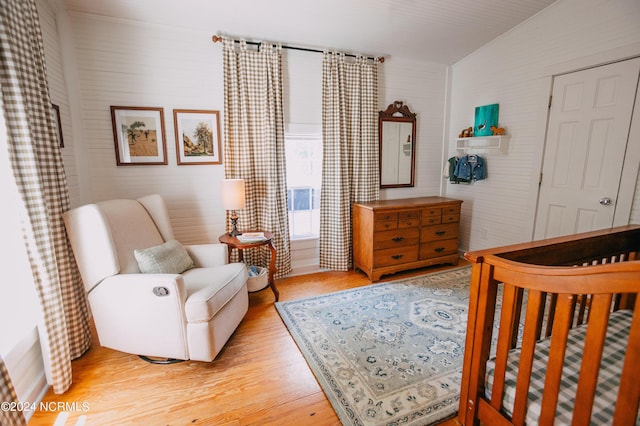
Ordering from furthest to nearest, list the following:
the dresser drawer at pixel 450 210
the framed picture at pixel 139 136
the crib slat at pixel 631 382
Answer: the dresser drawer at pixel 450 210, the framed picture at pixel 139 136, the crib slat at pixel 631 382

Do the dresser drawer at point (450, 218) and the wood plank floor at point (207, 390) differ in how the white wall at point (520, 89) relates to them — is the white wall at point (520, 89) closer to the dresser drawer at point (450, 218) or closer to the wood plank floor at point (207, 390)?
the dresser drawer at point (450, 218)

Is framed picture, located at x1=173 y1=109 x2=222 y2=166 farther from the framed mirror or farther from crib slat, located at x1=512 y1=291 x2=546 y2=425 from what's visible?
crib slat, located at x1=512 y1=291 x2=546 y2=425

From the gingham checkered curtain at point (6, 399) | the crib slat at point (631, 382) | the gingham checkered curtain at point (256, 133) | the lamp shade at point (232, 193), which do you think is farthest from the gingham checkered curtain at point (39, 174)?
the crib slat at point (631, 382)

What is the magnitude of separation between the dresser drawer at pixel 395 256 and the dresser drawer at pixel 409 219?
10.3 inches

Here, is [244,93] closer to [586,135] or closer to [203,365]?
[203,365]

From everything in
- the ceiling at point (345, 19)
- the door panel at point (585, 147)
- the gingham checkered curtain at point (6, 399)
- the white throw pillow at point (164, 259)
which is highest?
the ceiling at point (345, 19)

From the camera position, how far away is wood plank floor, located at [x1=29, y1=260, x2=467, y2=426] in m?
1.54

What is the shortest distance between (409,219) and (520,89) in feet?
5.89

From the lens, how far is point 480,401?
1271 millimetres

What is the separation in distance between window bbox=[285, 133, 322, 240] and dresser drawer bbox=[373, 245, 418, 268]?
2.60ft

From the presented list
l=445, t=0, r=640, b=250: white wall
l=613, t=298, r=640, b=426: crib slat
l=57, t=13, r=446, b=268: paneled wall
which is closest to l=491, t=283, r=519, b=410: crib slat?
l=613, t=298, r=640, b=426: crib slat

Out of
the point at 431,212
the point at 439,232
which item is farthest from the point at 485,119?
the point at 439,232

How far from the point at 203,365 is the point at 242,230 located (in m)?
1.38

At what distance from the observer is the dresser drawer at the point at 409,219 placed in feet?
10.6
